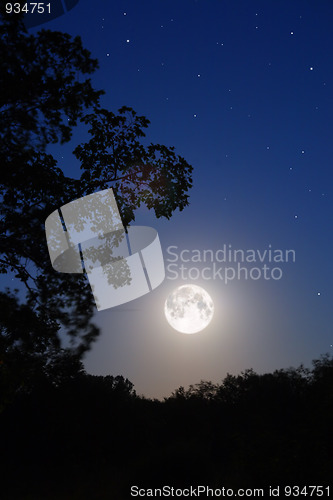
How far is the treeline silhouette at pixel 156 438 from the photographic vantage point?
10867 mm

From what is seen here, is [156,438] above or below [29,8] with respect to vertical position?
below

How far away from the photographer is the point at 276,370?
127 ft

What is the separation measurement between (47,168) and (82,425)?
20.2 meters

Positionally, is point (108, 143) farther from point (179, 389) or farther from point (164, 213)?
point (179, 389)

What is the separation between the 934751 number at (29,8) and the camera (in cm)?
1016

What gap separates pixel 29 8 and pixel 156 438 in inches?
1032

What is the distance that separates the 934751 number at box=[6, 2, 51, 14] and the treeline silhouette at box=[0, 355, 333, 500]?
8730 mm

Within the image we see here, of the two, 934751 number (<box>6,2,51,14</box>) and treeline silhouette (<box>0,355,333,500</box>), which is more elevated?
934751 number (<box>6,2,51,14</box>)

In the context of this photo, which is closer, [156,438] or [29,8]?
[29,8]

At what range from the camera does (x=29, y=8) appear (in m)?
10.4

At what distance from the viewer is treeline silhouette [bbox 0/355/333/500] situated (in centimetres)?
1087

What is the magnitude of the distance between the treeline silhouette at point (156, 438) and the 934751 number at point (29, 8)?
873 cm

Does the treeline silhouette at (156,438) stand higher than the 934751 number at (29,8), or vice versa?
the 934751 number at (29,8)

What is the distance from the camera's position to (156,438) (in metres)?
29.5
